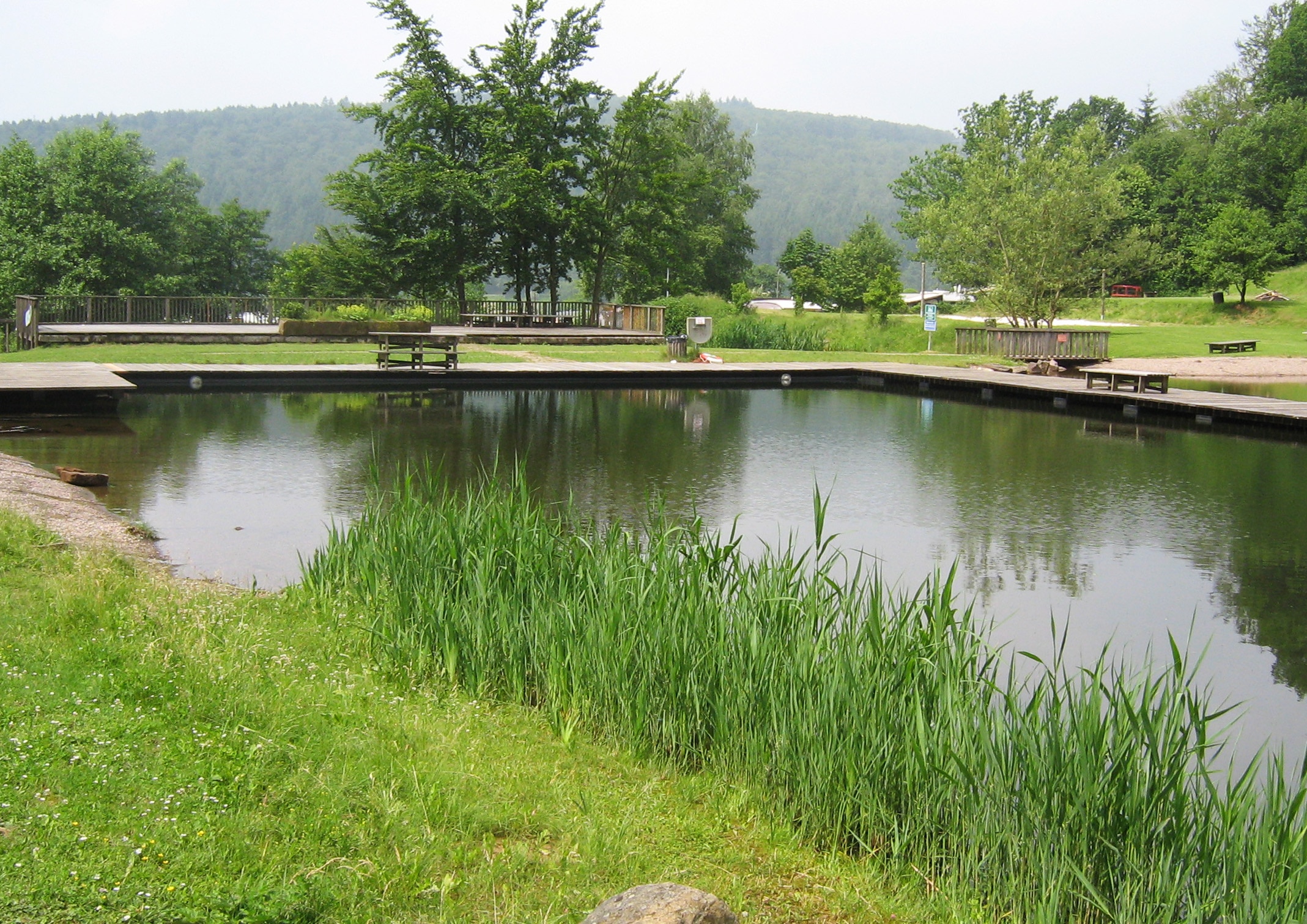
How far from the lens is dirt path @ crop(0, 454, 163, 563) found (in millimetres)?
6852

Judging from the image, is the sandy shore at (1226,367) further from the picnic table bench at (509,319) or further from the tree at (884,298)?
the picnic table bench at (509,319)

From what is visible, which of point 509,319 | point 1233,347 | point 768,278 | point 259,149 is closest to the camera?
point 1233,347

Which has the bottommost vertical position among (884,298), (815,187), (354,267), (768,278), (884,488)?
(884,488)

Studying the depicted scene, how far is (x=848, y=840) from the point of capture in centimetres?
349

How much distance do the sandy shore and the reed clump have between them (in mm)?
21345

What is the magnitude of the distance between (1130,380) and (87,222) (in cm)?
3410

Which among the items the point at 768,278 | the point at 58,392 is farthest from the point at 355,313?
the point at 768,278

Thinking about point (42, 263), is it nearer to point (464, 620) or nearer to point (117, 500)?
point (117, 500)

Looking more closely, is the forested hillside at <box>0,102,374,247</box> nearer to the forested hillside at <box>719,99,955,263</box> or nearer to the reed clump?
the forested hillside at <box>719,99,955,263</box>

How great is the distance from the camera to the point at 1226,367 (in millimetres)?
25625

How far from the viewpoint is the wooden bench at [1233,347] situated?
28.8 meters

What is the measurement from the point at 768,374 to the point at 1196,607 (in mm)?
14450

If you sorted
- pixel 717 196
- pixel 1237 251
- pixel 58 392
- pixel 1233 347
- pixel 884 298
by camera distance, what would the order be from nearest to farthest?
pixel 58 392 < pixel 1233 347 < pixel 884 298 < pixel 1237 251 < pixel 717 196

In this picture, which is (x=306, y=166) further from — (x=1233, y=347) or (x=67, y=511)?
(x=67, y=511)
